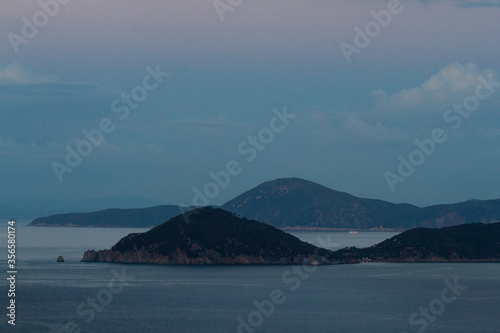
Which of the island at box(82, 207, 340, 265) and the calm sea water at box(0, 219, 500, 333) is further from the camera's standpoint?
the island at box(82, 207, 340, 265)

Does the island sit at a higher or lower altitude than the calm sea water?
higher

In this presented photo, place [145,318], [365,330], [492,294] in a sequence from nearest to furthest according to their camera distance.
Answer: [365,330] → [145,318] → [492,294]

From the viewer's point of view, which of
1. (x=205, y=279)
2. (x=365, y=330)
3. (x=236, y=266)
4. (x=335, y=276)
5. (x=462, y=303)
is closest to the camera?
(x=365, y=330)

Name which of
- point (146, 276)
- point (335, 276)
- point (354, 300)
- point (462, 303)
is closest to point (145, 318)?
point (354, 300)

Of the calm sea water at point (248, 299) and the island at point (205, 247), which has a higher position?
the island at point (205, 247)

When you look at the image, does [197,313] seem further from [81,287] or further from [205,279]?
[205,279]
